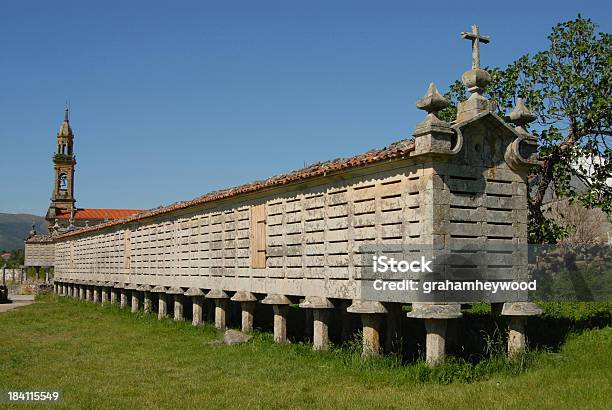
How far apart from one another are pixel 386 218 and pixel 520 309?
2.44 metres

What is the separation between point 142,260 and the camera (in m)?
23.3

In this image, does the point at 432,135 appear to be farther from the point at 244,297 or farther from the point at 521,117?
the point at 244,297

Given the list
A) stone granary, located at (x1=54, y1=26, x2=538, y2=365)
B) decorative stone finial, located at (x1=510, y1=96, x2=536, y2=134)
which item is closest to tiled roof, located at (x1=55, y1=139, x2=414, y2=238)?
stone granary, located at (x1=54, y1=26, x2=538, y2=365)

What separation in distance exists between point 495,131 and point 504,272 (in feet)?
7.16

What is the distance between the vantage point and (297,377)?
10.5 meters

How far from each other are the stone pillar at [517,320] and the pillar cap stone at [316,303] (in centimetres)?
311

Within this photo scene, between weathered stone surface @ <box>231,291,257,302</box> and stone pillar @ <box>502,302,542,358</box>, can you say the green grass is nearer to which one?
stone pillar @ <box>502,302,542,358</box>

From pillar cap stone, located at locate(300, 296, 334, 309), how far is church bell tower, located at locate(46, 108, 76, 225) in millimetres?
68696

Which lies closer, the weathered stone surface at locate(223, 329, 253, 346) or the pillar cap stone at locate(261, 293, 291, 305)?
the pillar cap stone at locate(261, 293, 291, 305)

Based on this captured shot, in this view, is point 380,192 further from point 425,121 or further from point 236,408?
point 236,408

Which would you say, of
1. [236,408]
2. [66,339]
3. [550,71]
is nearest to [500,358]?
[236,408]

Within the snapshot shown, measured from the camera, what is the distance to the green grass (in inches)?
344

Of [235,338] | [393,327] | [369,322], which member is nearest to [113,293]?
[235,338]

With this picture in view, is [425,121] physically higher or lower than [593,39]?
lower
